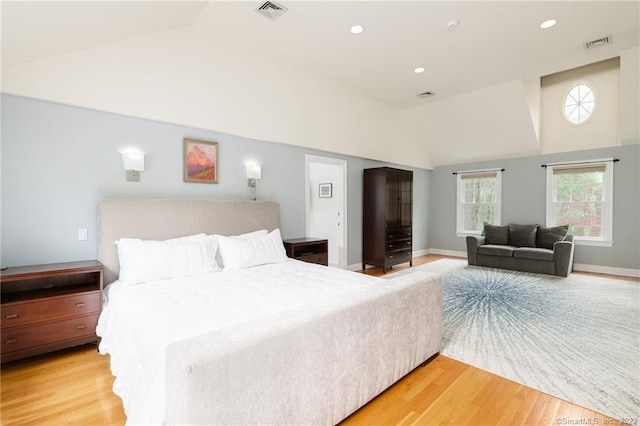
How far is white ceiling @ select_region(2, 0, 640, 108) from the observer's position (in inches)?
92.7

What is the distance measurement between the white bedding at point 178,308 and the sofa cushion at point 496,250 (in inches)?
170

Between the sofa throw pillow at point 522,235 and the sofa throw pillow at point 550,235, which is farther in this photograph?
the sofa throw pillow at point 522,235

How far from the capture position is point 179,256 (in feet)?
9.12

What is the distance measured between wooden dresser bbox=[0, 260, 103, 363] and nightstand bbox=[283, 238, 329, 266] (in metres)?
2.20

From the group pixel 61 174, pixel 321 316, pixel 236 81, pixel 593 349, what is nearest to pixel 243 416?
pixel 321 316

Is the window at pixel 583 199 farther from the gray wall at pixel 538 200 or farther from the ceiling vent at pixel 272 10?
the ceiling vent at pixel 272 10

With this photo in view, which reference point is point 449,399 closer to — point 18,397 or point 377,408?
point 377,408

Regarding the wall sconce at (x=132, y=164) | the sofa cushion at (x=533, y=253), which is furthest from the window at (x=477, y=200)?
the wall sconce at (x=132, y=164)

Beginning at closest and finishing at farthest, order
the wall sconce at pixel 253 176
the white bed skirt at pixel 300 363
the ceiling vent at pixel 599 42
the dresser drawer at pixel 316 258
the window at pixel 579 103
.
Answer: the white bed skirt at pixel 300 363
the ceiling vent at pixel 599 42
the wall sconce at pixel 253 176
the dresser drawer at pixel 316 258
the window at pixel 579 103

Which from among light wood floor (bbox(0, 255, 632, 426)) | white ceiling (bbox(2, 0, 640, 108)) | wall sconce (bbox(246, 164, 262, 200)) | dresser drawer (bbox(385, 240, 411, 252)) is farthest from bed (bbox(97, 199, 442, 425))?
dresser drawer (bbox(385, 240, 411, 252))

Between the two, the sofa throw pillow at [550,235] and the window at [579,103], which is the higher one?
the window at [579,103]

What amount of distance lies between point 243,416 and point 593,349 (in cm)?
306

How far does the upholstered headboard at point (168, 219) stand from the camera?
9.23 feet

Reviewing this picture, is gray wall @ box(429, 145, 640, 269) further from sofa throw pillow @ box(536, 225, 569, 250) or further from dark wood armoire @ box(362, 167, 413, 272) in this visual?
dark wood armoire @ box(362, 167, 413, 272)
